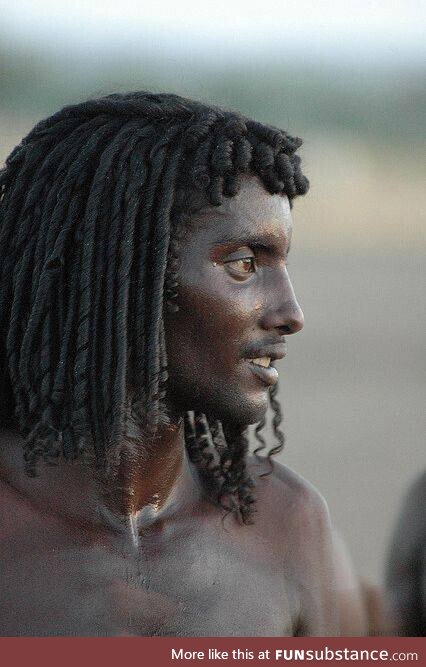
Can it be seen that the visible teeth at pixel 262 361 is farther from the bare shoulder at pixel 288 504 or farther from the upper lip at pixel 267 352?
the bare shoulder at pixel 288 504

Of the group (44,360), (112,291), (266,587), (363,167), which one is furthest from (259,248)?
(363,167)

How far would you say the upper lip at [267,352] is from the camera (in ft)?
10.9

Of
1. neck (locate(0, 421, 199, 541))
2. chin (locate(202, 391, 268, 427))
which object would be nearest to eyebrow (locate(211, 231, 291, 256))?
chin (locate(202, 391, 268, 427))

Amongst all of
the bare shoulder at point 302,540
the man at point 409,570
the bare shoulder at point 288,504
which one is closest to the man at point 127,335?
the bare shoulder at point 302,540

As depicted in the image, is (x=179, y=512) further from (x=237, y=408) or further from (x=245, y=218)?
(x=245, y=218)

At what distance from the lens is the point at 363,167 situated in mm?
20531

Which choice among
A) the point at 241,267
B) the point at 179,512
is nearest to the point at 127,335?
the point at 241,267

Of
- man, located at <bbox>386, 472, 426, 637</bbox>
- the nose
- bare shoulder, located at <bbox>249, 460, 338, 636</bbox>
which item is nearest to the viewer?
the nose

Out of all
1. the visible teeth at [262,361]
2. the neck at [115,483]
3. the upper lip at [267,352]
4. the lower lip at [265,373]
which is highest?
the upper lip at [267,352]

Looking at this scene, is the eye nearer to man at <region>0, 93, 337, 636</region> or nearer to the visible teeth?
man at <region>0, 93, 337, 636</region>

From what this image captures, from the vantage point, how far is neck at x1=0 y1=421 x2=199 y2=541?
11.0 feet

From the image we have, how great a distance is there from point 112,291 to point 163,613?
81 cm

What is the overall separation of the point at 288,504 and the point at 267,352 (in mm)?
588

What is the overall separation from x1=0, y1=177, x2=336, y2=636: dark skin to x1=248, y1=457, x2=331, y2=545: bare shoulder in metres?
0.15
